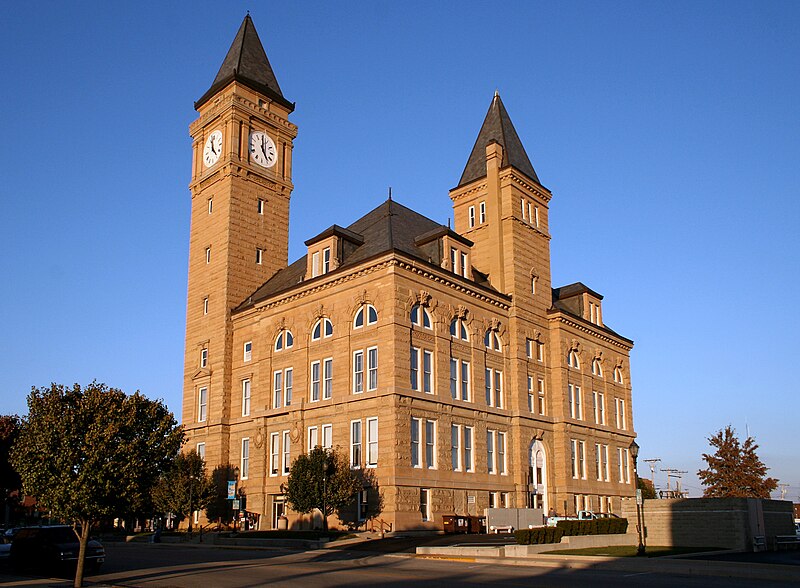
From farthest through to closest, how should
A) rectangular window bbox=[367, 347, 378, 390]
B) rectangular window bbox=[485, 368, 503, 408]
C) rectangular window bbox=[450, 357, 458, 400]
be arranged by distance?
rectangular window bbox=[485, 368, 503, 408] → rectangular window bbox=[450, 357, 458, 400] → rectangular window bbox=[367, 347, 378, 390]

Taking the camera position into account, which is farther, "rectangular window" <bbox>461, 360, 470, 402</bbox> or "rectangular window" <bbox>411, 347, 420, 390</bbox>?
"rectangular window" <bbox>461, 360, 470, 402</bbox>

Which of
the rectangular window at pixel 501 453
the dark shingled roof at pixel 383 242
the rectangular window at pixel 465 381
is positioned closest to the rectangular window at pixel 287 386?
the dark shingled roof at pixel 383 242

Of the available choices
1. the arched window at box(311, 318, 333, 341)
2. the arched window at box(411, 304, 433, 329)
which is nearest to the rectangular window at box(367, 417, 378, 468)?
the arched window at box(411, 304, 433, 329)

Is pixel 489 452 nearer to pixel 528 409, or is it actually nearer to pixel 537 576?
pixel 528 409

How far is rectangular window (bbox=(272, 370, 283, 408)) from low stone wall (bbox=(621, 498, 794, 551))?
2275 cm

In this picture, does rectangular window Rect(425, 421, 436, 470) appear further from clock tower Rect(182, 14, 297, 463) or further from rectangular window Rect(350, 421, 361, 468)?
clock tower Rect(182, 14, 297, 463)

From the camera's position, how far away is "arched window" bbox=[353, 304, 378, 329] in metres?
45.2

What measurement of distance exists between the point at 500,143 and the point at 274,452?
27470mm

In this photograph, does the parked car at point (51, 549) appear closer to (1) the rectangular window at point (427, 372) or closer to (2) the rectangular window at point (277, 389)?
(1) the rectangular window at point (427, 372)

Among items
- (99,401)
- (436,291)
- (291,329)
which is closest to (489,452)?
(436,291)

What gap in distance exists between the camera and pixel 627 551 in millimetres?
30812

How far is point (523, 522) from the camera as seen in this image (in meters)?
45.7

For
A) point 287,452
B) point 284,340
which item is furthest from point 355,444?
point 284,340

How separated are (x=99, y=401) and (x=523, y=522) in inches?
1172
